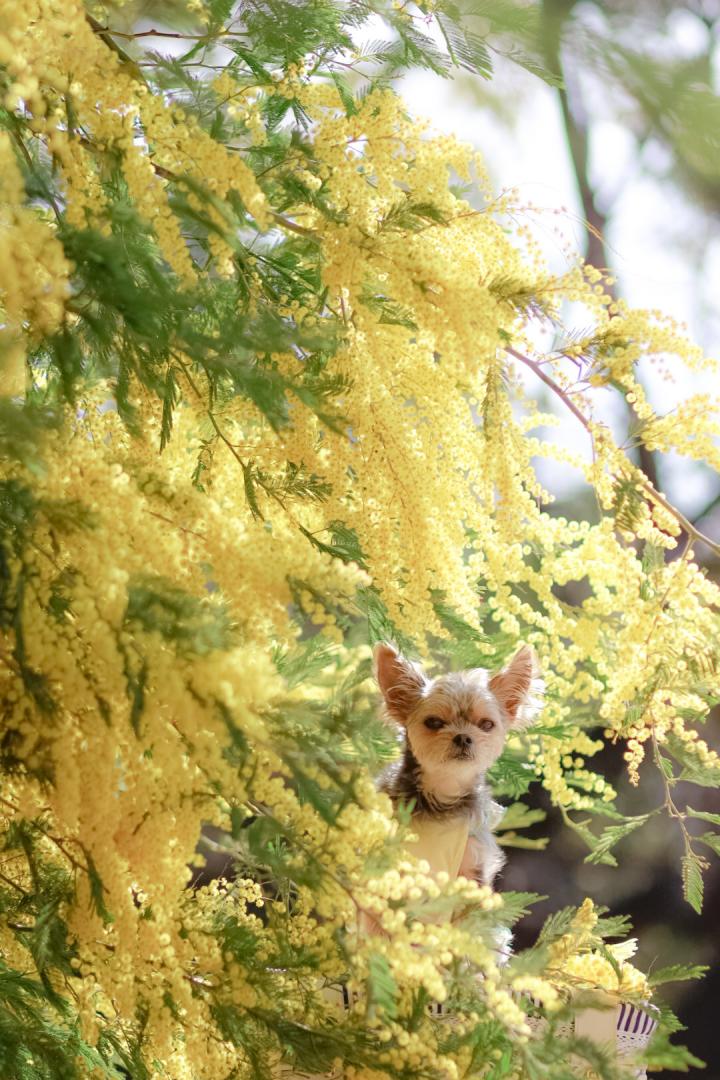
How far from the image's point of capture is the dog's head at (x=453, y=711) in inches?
63.2

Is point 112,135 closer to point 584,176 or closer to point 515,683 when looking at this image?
point 515,683

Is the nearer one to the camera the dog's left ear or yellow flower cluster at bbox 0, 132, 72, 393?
yellow flower cluster at bbox 0, 132, 72, 393

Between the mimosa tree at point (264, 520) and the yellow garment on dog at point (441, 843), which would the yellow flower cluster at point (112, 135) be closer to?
the mimosa tree at point (264, 520)

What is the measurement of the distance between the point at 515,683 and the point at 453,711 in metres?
0.11

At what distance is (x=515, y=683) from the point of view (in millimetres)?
1675

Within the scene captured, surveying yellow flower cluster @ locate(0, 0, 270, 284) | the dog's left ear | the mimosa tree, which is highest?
yellow flower cluster @ locate(0, 0, 270, 284)

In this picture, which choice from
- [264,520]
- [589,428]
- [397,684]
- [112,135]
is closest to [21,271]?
[112,135]

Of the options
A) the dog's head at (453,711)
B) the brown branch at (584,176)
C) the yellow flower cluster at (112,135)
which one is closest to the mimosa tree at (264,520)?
the yellow flower cluster at (112,135)

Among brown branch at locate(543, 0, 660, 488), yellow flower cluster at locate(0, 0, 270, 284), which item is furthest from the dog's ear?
brown branch at locate(543, 0, 660, 488)

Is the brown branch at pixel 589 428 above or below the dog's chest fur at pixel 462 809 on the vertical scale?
above

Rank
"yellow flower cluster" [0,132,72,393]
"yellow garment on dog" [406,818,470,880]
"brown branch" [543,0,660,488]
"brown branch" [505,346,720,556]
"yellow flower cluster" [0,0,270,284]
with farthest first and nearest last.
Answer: "brown branch" [543,0,660,488], "yellow garment on dog" [406,818,470,880], "brown branch" [505,346,720,556], "yellow flower cluster" [0,0,270,284], "yellow flower cluster" [0,132,72,393]

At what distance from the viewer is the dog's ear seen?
64.6 inches

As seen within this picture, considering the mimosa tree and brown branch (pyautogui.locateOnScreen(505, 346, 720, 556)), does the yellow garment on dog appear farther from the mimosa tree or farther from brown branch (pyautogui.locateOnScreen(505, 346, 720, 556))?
brown branch (pyautogui.locateOnScreen(505, 346, 720, 556))

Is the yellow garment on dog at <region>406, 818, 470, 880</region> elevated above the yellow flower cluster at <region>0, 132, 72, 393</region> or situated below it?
below
